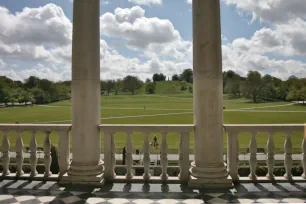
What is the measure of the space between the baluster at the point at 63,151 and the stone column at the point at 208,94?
21.1 ft

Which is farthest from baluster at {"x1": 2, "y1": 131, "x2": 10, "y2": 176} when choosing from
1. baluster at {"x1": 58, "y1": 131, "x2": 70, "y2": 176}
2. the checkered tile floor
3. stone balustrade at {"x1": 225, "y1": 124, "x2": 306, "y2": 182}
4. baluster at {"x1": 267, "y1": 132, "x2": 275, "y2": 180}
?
baluster at {"x1": 267, "y1": 132, "x2": 275, "y2": 180}

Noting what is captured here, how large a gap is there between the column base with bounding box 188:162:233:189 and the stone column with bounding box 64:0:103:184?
4596mm

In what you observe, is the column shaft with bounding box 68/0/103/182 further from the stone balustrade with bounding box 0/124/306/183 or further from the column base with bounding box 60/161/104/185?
the stone balustrade with bounding box 0/124/306/183

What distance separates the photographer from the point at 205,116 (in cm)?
1324

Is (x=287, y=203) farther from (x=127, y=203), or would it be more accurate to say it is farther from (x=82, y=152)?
(x=82, y=152)

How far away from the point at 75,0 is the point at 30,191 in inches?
367

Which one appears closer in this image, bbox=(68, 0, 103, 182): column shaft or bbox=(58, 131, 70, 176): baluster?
bbox=(68, 0, 103, 182): column shaft

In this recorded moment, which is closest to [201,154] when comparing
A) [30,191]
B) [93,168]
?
[93,168]

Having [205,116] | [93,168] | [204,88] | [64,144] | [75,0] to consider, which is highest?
[75,0]

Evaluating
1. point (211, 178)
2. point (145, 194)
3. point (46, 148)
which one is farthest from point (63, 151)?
point (211, 178)

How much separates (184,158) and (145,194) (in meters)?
2.83

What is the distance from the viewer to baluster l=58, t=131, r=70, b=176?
14242 millimetres

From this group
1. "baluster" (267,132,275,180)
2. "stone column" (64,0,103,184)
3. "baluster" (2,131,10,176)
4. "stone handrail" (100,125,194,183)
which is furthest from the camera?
"baluster" (2,131,10,176)

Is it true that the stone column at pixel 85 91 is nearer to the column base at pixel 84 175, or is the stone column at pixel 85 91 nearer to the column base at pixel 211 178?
the column base at pixel 84 175
